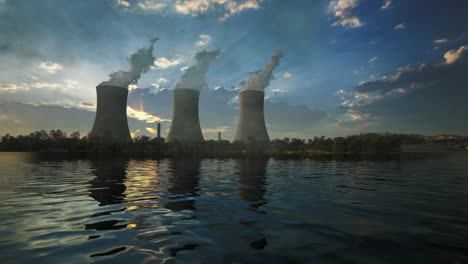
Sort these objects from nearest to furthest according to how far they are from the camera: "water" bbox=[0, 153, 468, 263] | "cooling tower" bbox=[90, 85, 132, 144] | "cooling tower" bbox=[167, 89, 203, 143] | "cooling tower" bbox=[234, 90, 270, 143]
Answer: "water" bbox=[0, 153, 468, 263] < "cooling tower" bbox=[90, 85, 132, 144] < "cooling tower" bbox=[167, 89, 203, 143] < "cooling tower" bbox=[234, 90, 270, 143]

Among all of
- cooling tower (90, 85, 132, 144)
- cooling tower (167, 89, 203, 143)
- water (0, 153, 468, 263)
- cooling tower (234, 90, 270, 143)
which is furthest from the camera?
cooling tower (234, 90, 270, 143)

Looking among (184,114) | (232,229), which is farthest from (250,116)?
(232,229)

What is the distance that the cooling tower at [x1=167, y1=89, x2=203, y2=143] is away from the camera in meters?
52.1

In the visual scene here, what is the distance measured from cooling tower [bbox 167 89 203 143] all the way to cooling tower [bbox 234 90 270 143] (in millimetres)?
9262

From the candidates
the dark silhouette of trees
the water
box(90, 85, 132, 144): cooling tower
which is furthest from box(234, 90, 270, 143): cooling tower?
the water

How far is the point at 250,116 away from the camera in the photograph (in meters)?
53.2

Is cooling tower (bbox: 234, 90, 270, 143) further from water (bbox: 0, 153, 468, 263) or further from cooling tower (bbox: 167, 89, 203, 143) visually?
water (bbox: 0, 153, 468, 263)

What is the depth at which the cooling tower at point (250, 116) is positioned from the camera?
5250 centimetres

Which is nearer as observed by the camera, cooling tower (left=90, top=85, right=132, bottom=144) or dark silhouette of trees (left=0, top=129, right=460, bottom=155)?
cooling tower (left=90, top=85, right=132, bottom=144)

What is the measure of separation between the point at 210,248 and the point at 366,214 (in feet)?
11.9

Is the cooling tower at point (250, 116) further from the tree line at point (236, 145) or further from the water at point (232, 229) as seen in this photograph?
the water at point (232, 229)

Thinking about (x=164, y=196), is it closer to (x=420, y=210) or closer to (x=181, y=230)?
(x=181, y=230)

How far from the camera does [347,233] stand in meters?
4.09

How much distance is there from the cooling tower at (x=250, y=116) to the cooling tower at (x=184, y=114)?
926 cm
